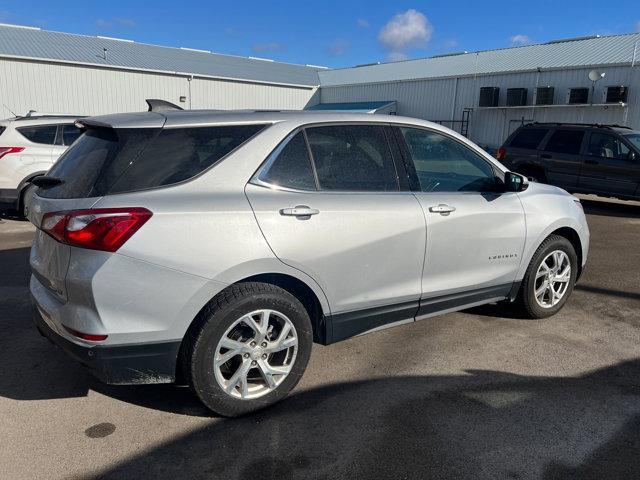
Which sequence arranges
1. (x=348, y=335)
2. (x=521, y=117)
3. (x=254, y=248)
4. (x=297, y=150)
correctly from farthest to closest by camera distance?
(x=521, y=117) → (x=348, y=335) → (x=297, y=150) → (x=254, y=248)

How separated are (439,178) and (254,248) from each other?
5.77 ft

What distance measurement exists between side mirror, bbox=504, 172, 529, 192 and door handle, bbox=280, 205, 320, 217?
5.94 ft

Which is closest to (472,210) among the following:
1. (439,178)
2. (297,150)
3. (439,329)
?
(439,178)

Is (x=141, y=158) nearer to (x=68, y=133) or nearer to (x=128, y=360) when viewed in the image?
(x=128, y=360)

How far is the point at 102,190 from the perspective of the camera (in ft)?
9.03

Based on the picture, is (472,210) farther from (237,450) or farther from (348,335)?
(237,450)

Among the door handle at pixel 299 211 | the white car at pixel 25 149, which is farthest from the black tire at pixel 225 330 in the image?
the white car at pixel 25 149

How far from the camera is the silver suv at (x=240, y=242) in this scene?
2.70 metres

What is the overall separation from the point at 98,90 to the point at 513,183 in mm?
25863

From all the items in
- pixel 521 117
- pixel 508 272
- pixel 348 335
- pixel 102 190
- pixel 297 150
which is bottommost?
pixel 348 335

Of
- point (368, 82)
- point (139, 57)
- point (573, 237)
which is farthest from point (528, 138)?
point (139, 57)

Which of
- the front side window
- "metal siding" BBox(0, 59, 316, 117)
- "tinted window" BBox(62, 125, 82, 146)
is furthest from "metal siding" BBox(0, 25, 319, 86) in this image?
the front side window

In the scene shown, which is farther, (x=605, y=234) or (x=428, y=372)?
(x=605, y=234)

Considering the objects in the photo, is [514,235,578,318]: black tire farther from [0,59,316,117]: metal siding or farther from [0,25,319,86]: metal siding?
[0,25,319,86]: metal siding
